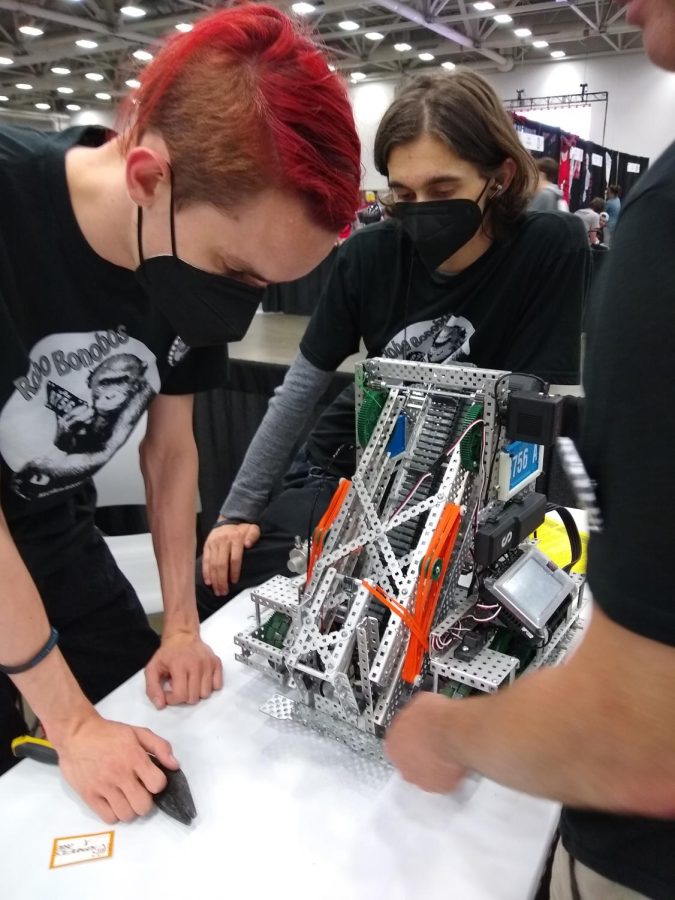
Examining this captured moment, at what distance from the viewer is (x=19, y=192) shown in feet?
2.70

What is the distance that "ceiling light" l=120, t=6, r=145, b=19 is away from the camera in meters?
8.42

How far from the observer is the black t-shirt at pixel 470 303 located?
5.24 ft

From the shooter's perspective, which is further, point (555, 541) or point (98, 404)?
point (555, 541)

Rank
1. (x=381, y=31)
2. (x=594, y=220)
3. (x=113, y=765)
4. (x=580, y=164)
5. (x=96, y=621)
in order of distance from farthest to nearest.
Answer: (x=381, y=31) → (x=580, y=164) → (x=594, y=220) → (x=96, y=621) → (x=113, y=765)

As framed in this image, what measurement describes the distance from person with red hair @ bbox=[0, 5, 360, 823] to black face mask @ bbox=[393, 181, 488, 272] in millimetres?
639

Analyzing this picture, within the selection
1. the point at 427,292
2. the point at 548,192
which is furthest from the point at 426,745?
the point at 548,192

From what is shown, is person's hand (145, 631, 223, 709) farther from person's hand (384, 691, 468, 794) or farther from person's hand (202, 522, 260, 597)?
person's hand (384, 691, 468, 794)

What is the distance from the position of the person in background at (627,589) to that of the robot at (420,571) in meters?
0.36

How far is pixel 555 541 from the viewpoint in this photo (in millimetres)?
1441

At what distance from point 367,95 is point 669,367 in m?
14.2

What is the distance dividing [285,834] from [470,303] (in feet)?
4.11

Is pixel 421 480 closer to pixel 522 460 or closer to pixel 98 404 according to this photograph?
pixel 522 460

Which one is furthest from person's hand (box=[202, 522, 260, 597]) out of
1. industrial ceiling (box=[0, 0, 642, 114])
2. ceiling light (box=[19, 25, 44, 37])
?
ceiling light (box=[19, 25, 44, 37])

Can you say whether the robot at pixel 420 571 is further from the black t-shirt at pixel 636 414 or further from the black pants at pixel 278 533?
the black t-shirt at pixel 636 414
